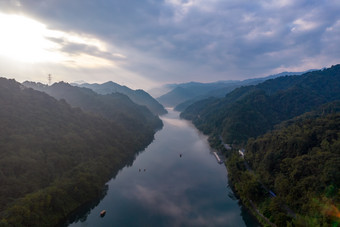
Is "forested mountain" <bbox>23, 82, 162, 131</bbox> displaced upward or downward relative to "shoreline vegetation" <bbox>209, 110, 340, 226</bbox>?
upward

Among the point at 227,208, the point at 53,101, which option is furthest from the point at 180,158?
the point at 53,101

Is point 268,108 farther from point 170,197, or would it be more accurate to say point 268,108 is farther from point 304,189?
point 170,197

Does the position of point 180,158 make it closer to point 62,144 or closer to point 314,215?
point 62,144

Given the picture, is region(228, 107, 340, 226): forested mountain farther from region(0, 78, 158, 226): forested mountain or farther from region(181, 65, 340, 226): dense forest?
region(0, 78, 158, 226): forested mountain

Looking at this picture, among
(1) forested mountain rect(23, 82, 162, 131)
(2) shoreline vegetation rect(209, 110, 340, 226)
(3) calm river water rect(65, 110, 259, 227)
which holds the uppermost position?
(1) forested mountain rect(23, 82, 162, 131)

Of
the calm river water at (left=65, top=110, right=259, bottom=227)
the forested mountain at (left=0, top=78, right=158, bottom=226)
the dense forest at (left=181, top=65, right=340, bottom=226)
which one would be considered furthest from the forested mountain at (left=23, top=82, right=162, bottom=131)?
the dense forest at (left=181, top=65, right=340, bottom=226)

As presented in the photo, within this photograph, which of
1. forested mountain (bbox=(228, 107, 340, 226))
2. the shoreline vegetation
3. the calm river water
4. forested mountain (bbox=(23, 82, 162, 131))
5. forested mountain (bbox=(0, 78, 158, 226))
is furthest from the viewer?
forested mountain (bbox=(23, 82, 162, 131))
